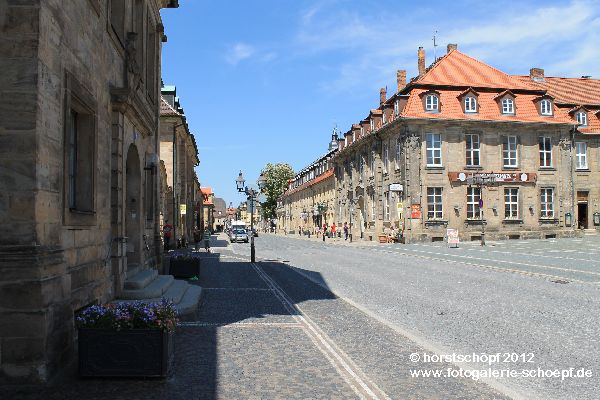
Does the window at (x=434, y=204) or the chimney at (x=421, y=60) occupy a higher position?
the chimney at (x=421, y=60)

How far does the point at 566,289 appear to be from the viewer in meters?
14.2

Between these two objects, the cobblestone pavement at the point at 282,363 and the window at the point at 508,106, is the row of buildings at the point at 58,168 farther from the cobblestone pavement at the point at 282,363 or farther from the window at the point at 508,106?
the window at the point at 508,106

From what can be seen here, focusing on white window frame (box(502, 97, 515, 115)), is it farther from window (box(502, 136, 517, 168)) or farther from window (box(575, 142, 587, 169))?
window (box(575, 142, 587, 169))

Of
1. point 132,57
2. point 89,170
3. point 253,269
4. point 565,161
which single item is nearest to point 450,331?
point 89,170

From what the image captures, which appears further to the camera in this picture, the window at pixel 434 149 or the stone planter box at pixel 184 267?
the window at pixel 434 149

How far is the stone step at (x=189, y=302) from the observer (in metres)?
10.1

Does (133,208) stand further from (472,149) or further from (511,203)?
(511,203)

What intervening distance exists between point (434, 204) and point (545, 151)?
10758 mm

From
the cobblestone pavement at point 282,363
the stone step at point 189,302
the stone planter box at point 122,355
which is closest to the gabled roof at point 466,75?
the stone step at point 189,302

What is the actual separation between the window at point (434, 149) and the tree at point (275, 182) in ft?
229

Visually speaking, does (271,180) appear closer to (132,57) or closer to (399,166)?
(399,166)

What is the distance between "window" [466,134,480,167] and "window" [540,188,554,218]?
6435mm

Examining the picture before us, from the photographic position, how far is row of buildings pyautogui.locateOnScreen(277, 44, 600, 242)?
4409 centimetres

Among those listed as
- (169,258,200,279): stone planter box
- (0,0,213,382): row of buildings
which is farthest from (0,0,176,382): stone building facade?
(169,258,200,279): stone planter box
